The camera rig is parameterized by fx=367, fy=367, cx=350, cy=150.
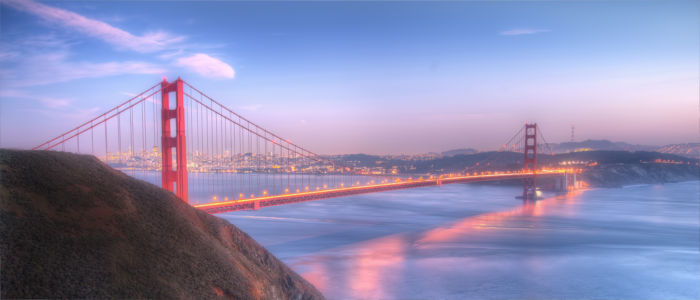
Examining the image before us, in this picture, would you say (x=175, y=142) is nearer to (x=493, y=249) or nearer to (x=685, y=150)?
(x=493, y=249)

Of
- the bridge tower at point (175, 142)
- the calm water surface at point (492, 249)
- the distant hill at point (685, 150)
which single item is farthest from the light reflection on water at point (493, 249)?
the distant hill at point (685, 150)

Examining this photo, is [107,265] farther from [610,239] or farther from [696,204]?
[696,204]

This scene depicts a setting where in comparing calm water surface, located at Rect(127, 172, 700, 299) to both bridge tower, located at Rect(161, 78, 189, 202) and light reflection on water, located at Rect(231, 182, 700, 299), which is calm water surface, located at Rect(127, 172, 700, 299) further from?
bridge tower, located at Rect(161, 78, 189, 202)

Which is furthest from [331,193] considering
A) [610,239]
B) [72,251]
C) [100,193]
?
[610,239]

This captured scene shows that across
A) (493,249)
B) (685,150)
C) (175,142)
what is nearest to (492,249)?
(493,249)

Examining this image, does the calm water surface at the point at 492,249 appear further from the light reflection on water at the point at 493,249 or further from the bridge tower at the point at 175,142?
the bridge tower at the point at 175,142

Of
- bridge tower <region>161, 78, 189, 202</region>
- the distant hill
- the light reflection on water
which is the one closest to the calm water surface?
the light reflection on water
